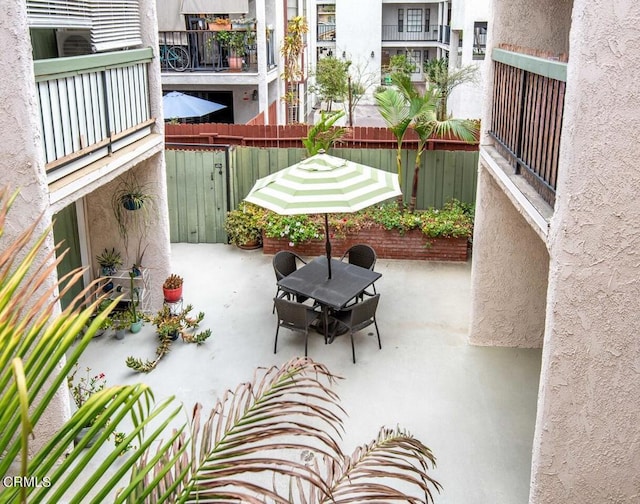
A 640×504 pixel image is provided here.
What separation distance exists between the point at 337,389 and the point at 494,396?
6.38 feet

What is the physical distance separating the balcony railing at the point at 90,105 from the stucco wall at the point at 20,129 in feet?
1.79

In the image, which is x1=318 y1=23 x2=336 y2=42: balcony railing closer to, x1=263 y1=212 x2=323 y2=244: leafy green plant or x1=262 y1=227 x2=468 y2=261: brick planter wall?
x1=263 y1=212 x2=323 y2=244: leafy green plant

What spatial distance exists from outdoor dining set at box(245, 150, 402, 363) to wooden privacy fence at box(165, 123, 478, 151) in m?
3.82

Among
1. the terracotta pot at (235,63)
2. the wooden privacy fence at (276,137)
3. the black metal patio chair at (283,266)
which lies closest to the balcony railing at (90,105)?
the black metal patio chair at (283,266)

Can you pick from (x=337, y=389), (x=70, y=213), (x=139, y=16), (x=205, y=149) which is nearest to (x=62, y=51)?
(x=139, y=16)

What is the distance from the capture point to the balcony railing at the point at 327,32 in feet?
136

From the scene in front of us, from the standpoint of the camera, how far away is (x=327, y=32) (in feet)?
139

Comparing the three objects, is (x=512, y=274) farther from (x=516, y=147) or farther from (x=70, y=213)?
(x=70, y=213)

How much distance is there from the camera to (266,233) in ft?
42.2

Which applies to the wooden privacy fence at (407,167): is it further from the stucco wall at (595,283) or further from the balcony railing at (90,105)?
the stucco wall at (595,283)

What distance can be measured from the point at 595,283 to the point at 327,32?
3979 cm

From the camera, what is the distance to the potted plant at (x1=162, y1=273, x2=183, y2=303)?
32.6 feet

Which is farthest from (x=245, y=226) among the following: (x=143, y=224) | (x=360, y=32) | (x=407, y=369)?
(x=360, y=32)

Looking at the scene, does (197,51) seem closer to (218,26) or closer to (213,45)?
(213,45)
